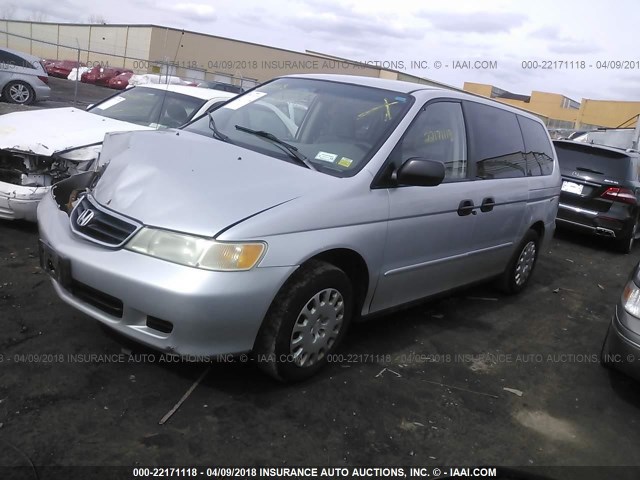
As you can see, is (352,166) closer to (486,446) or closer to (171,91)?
(486,446)

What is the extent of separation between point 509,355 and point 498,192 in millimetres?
1274

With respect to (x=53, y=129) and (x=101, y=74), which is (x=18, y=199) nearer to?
(x=53, y=129)

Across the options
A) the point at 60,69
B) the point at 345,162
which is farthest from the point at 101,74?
the point at 345,162

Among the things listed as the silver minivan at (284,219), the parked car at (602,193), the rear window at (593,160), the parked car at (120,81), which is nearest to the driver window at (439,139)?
the silver minivan at (284,219)

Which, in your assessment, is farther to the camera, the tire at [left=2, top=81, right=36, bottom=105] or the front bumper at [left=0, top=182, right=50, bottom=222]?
the tire at [left=2, top=81, right=36, bottom=105]

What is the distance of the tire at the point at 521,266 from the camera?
528 centimetres

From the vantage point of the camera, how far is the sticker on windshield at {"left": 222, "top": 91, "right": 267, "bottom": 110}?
14.0 ft

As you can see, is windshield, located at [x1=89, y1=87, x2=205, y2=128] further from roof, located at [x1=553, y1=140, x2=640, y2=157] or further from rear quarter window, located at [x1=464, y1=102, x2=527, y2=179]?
roof, located at [x1=553, y1=140, x2=640, y2=157]

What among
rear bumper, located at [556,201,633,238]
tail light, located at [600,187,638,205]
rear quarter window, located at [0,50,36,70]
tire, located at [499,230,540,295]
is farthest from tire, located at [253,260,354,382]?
rear quarter window, located at [0,50,36,70]

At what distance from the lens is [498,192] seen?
4543 mm

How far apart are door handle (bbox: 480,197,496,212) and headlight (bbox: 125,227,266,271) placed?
2160 mm

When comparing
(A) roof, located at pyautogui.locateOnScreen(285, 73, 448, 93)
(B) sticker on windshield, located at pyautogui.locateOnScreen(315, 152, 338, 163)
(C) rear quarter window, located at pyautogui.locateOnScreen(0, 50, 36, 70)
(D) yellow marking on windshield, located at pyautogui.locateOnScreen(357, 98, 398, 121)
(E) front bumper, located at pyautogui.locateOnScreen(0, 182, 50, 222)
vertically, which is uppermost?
(A) roof, located at pyautogui.locateOnScreen(285, 73, 448, 93)

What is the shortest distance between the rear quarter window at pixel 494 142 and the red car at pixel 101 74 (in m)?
29.1

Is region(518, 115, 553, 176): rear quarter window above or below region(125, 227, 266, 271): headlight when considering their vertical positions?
above
